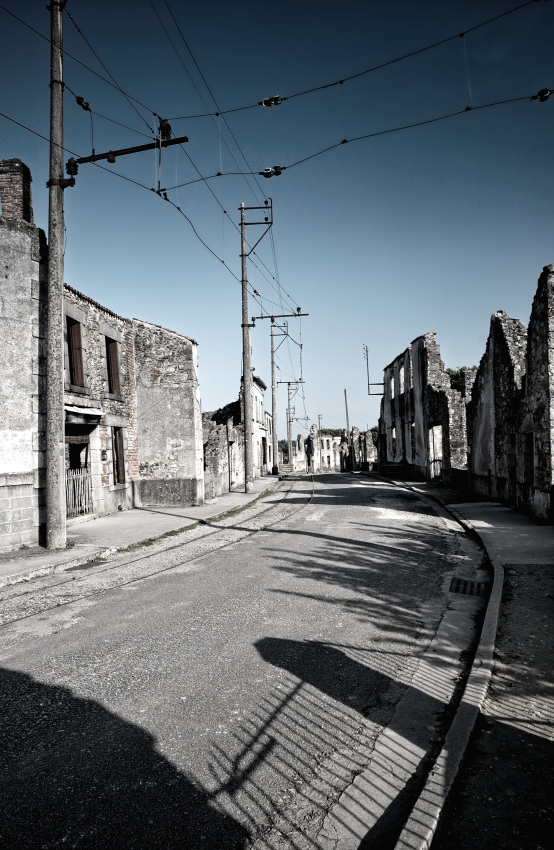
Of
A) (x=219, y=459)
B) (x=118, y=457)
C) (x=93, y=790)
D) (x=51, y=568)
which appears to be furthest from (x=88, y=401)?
(x=93, y=790)

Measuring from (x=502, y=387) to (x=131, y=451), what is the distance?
11911 millimetres

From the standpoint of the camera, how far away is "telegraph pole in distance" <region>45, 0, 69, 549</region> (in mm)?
9773

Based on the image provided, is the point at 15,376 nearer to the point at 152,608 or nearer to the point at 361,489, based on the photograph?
the point at 152,608

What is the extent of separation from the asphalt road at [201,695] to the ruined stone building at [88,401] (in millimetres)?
3255

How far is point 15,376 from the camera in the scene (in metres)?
10.1

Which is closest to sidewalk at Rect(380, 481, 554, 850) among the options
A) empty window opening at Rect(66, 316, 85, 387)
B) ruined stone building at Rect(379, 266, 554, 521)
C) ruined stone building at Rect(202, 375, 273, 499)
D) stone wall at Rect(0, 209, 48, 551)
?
ruined stone building at Rect(379, 266, 554, 521)

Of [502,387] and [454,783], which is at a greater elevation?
[502,387]

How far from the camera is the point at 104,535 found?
11.6 metres

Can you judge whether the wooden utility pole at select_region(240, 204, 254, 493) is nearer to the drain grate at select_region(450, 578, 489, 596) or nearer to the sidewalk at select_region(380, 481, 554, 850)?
the drain grate at select_region(450, 578, 489, 596)

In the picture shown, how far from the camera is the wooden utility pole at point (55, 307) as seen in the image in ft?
32.1

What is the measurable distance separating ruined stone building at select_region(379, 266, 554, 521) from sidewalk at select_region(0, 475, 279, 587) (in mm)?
8320

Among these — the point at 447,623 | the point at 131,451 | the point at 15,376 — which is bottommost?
the point at 447,623

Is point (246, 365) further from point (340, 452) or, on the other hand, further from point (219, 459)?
point (340, 452)

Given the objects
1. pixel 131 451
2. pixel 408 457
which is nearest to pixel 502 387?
pixel 131 451
